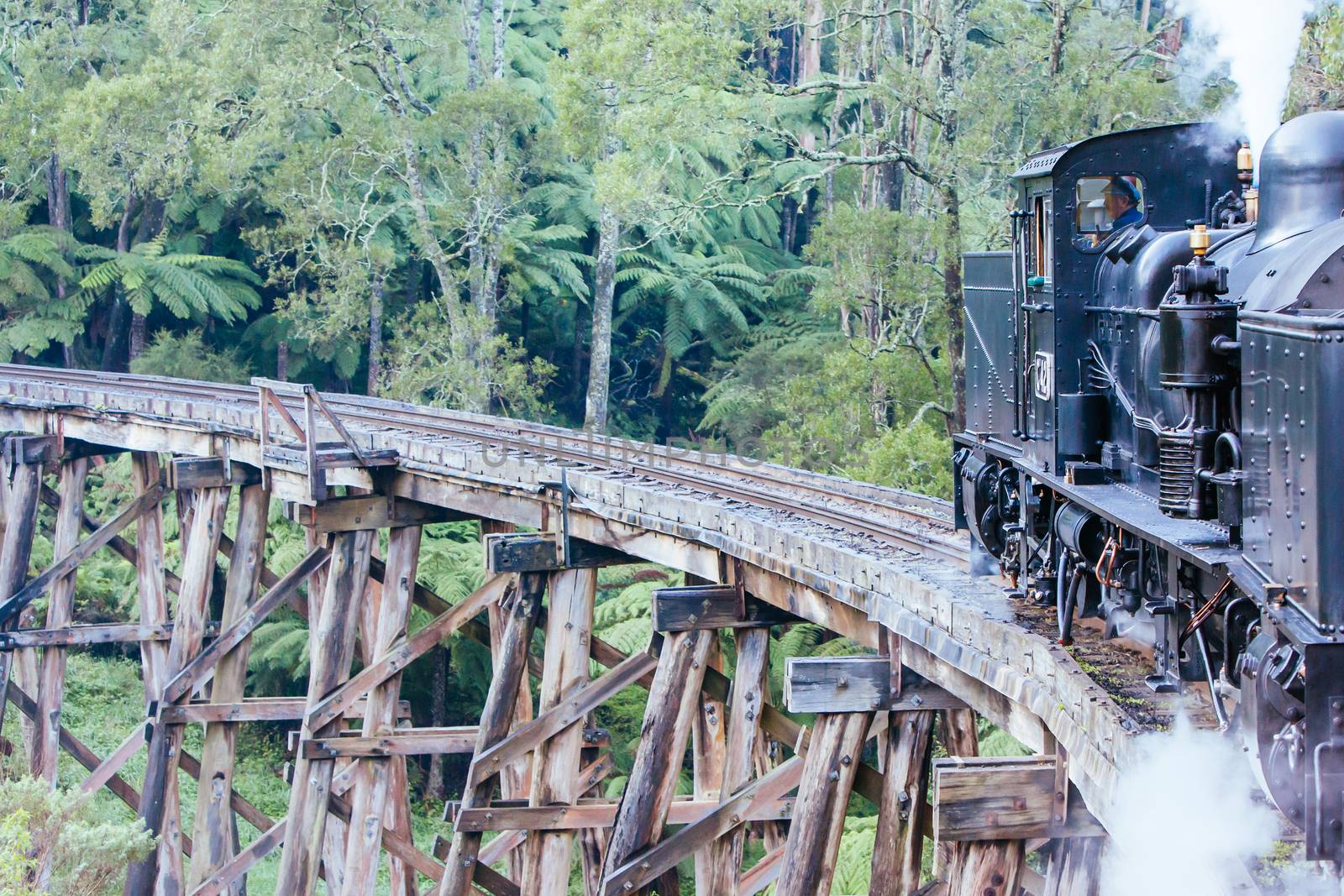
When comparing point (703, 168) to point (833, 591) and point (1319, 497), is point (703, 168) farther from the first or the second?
point (1319, 497)

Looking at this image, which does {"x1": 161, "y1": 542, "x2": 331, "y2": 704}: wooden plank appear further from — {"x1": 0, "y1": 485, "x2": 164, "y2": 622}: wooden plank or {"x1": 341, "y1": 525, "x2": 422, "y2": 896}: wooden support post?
{"x1": 0, "y1": 485, "x2": 164, "y2": 622}: wooden plank

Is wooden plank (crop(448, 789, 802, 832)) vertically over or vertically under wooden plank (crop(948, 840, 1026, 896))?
under

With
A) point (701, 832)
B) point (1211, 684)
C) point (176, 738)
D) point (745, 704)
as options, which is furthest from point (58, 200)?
point (1211, 684)

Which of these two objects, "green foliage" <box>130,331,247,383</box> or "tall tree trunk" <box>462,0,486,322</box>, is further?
"green foliage" <box>130,331,247,383</box>

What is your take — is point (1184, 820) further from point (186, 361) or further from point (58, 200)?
point (58, 200)

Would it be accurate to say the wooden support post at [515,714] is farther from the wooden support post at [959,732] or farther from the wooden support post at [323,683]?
the wooden support post at [959,732]

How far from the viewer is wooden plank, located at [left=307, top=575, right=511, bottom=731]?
29.3 ft

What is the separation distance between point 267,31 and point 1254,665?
16602 millimetres

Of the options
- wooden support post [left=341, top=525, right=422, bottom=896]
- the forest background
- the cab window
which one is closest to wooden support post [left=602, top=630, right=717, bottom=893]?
wooden support post [left=341, top=525, right=422, bottom=896]

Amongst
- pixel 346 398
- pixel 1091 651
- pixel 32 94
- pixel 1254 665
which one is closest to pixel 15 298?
pixel 32 94

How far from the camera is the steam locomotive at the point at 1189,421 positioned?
3.88 m

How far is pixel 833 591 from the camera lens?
21.8 feet

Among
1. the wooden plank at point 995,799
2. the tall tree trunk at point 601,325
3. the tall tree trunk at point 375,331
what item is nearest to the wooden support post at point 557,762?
the wooden plank at point 995,799

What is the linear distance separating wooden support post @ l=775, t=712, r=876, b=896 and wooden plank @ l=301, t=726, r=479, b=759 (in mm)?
3222
